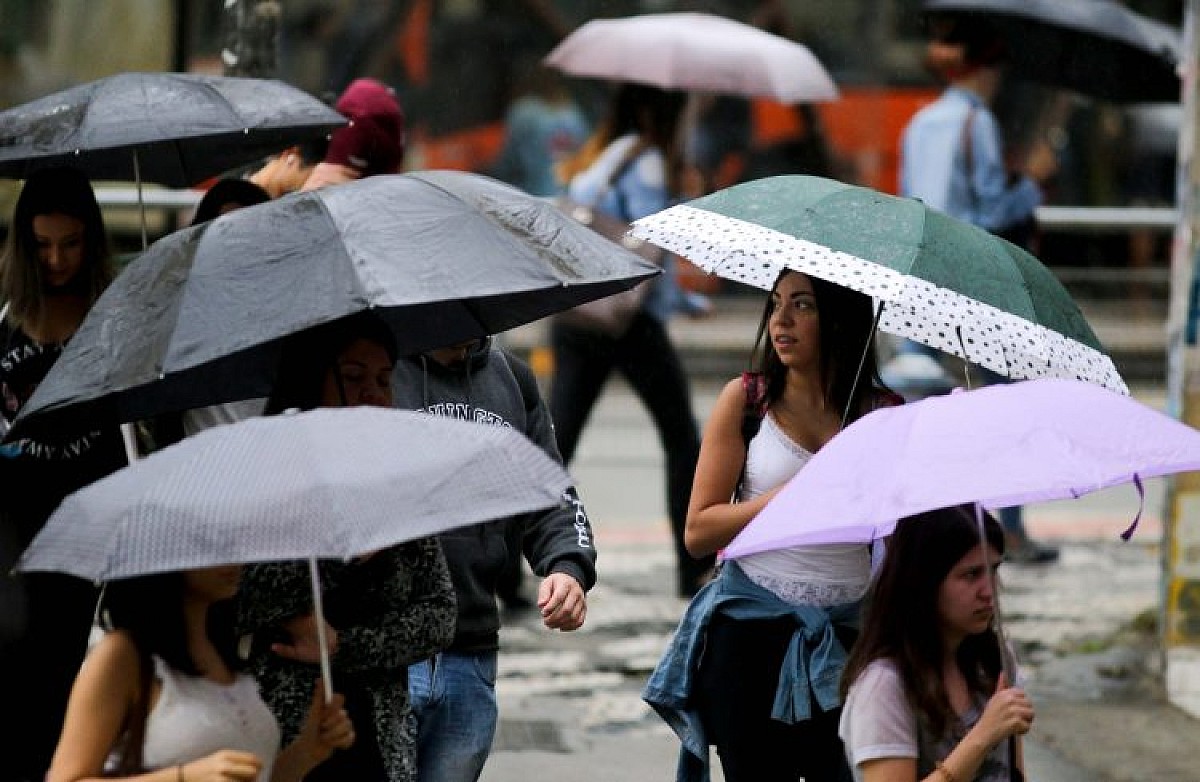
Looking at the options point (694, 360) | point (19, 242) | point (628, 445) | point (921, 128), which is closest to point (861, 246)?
point (19, 242)

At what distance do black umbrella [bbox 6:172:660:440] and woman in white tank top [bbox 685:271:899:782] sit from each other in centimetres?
56

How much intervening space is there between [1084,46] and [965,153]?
0.68m

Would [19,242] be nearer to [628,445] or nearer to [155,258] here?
[155,258]

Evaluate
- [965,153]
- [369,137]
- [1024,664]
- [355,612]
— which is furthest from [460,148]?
[355,612]

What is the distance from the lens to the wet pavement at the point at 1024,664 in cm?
696

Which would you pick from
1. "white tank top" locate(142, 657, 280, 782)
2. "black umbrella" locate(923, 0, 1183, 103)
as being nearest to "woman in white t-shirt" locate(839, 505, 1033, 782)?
"white tank top" locate(142, 657, 280, 782)

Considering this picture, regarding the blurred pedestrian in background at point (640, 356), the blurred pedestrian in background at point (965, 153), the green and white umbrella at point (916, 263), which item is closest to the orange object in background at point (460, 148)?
the blurred pedestrian in background at point (965, 153)

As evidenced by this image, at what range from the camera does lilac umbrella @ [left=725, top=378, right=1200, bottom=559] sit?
11.7ft

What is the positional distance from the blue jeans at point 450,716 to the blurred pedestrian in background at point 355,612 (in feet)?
1.31

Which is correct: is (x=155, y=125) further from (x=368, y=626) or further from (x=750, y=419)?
(x=368, y=626)

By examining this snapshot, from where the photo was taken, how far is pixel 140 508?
10.5ft

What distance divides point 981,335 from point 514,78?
1445cm

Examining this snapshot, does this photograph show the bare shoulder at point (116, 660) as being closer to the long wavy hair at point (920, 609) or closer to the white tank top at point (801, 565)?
the long wavy hair at point (920, 609)

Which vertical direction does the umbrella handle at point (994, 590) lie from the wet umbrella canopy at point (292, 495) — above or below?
below
